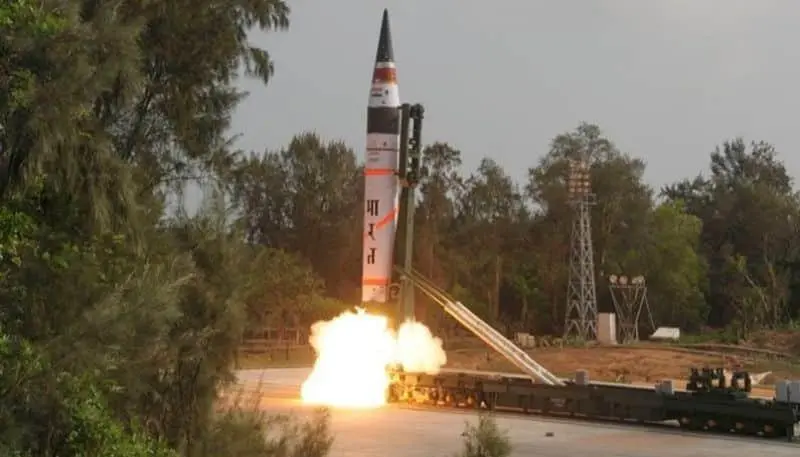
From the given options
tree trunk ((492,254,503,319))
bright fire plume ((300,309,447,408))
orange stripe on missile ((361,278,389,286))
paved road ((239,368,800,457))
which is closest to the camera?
paved road ((239,368,800,457))

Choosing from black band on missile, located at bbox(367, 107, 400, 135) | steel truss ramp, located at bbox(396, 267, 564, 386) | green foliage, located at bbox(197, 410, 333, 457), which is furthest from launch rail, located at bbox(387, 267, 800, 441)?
green foliage, located at bbox(197, 410, 333, 457)

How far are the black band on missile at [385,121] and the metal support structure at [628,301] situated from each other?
32468 millimetres

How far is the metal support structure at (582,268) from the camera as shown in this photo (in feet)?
178

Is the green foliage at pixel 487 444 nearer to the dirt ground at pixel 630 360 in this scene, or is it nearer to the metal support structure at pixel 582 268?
the dirt ground at pixel 630 360

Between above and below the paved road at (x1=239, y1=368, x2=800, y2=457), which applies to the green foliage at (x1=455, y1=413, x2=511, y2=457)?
above

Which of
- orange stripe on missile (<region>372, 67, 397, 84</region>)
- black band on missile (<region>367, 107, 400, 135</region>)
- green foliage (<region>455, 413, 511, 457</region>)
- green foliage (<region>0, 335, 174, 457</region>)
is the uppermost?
orange stripe on missile (<region>372, 67, 397, 84</region>)

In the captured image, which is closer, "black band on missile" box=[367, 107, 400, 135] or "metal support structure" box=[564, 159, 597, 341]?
"black band on missile" box=[367, 107, 400, 135]

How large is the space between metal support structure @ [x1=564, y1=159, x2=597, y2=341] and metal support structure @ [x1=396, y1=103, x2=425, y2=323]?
28.4m

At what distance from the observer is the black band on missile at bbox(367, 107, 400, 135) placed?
26.8m

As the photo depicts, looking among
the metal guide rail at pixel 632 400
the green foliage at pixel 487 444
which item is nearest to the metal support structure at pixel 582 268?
the metal guide rail at pixel 632 400

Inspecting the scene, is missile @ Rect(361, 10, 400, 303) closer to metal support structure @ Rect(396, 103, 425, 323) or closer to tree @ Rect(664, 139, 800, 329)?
metal support structure @ Rect(396, 103, 425, 323)

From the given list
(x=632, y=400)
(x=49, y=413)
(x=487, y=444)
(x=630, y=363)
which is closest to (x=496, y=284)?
(x=630, y=363)

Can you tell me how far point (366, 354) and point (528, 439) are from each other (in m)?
7.13

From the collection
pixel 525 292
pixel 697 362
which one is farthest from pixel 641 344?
pixel 525 292
